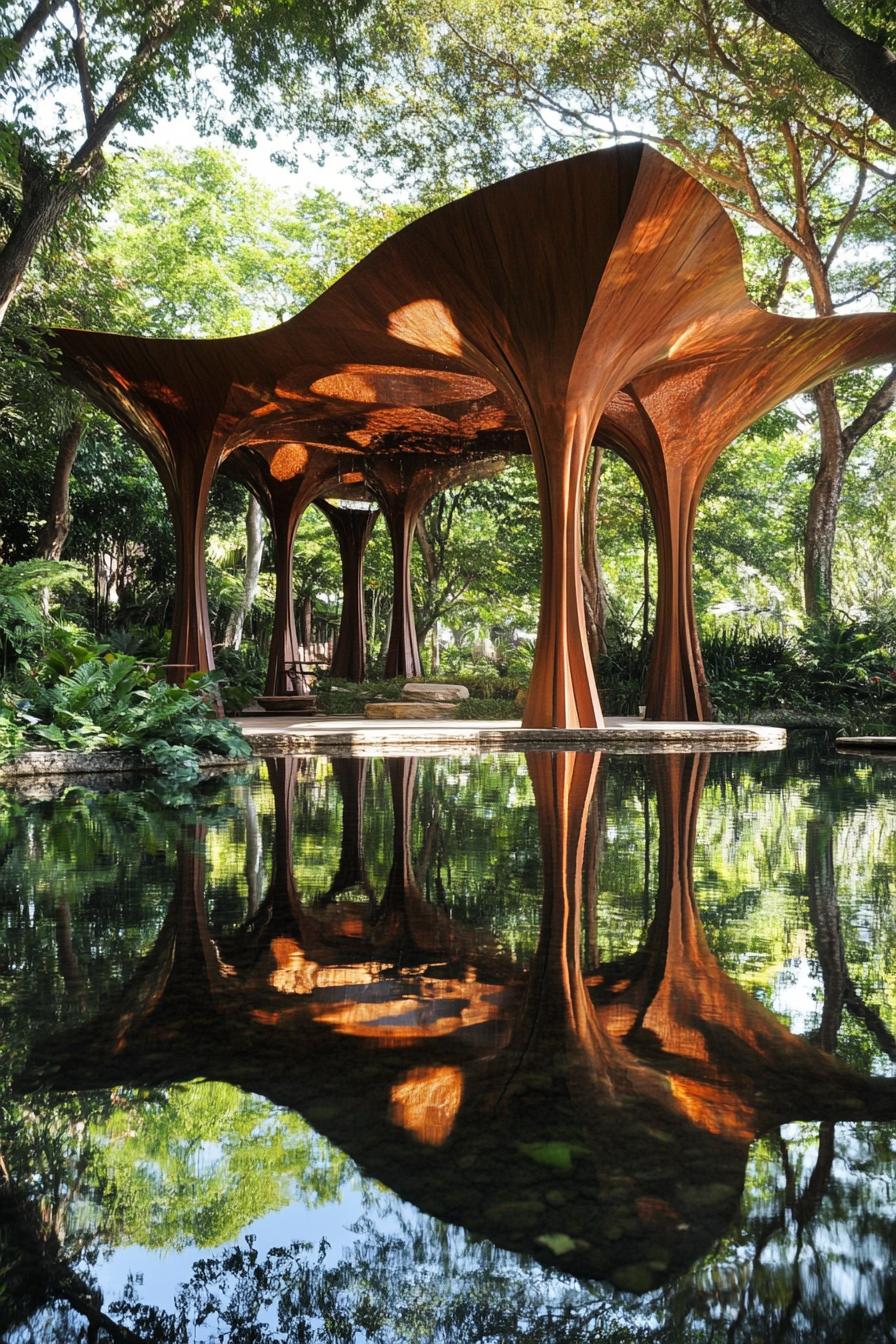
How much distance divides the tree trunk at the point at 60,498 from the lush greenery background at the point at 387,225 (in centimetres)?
4

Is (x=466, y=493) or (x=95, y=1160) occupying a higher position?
(x=466, y=493)

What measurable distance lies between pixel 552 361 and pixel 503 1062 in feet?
28.9

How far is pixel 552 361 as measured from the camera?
31.2 ft

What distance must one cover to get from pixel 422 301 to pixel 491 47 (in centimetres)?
861

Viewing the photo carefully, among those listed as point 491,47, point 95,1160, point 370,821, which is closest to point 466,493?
point 491,47

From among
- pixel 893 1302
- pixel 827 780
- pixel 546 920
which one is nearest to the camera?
pixel 893 1302

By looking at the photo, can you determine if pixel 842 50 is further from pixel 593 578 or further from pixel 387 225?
pixel 387 225

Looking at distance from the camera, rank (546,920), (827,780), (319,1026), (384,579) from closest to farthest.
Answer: (319,1026), (546,920), (827,780), (384,579)

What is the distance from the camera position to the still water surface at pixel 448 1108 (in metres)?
0.94

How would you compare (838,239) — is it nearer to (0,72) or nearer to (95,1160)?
(0,72)

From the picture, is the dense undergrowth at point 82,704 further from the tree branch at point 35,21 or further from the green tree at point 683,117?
the green tree at point 683,117

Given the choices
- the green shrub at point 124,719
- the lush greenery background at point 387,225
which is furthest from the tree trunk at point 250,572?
the green shrub at point 124,719

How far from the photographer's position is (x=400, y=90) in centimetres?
1642

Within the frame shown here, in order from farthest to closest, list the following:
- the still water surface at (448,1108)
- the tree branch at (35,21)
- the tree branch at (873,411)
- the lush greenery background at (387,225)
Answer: the tree branch at (873,411), the lush greenery background at (387,225), the tree branch at (35,21), the still water surface at (448,1108)
